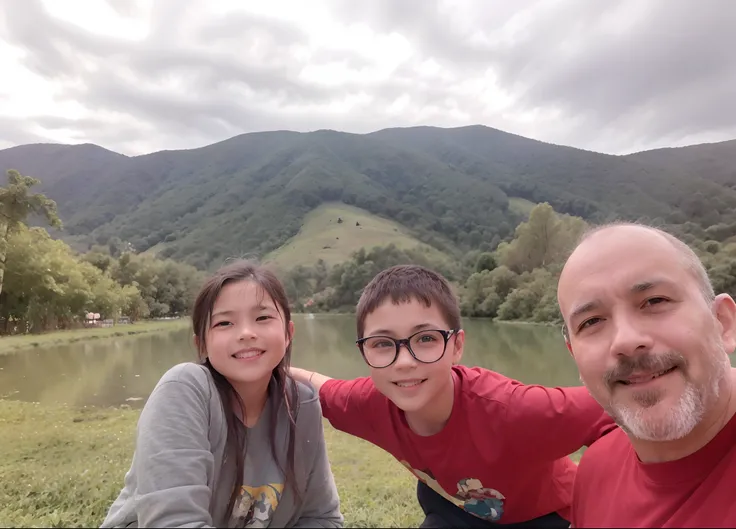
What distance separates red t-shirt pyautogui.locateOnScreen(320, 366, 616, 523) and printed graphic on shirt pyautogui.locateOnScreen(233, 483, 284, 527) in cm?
64

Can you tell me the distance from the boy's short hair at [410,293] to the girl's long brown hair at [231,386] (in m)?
0.40

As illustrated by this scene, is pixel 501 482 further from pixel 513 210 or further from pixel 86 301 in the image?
pixel 513 210

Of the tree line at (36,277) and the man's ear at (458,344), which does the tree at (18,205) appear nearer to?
the tree line at (36,277)

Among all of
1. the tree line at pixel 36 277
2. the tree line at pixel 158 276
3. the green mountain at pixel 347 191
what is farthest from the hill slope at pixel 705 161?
the tree line at pixel 36 277

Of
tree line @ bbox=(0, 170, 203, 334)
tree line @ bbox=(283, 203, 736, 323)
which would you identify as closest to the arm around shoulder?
tree line @ bbox=(0, 170, 203, 334)

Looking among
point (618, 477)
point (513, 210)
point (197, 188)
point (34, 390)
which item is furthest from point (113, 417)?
point (197, 188)

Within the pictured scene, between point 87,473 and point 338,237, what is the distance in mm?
101815

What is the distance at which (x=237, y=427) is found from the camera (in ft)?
6.27

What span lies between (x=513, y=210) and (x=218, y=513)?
12731cm

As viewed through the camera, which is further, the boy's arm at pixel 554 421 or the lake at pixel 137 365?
the lake at pixel 137 365

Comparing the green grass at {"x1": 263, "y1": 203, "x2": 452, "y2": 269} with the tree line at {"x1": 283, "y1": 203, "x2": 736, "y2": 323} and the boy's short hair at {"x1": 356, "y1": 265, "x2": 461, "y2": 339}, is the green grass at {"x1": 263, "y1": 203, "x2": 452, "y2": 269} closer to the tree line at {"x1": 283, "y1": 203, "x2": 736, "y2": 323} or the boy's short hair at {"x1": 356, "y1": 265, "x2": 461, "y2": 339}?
the tree line at {"x1": 283, "y1": 203, "x2": 736, "y2": 323}

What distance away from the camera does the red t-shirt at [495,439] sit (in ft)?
6.50

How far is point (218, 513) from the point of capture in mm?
1772

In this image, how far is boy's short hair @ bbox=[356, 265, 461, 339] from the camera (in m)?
2.24
